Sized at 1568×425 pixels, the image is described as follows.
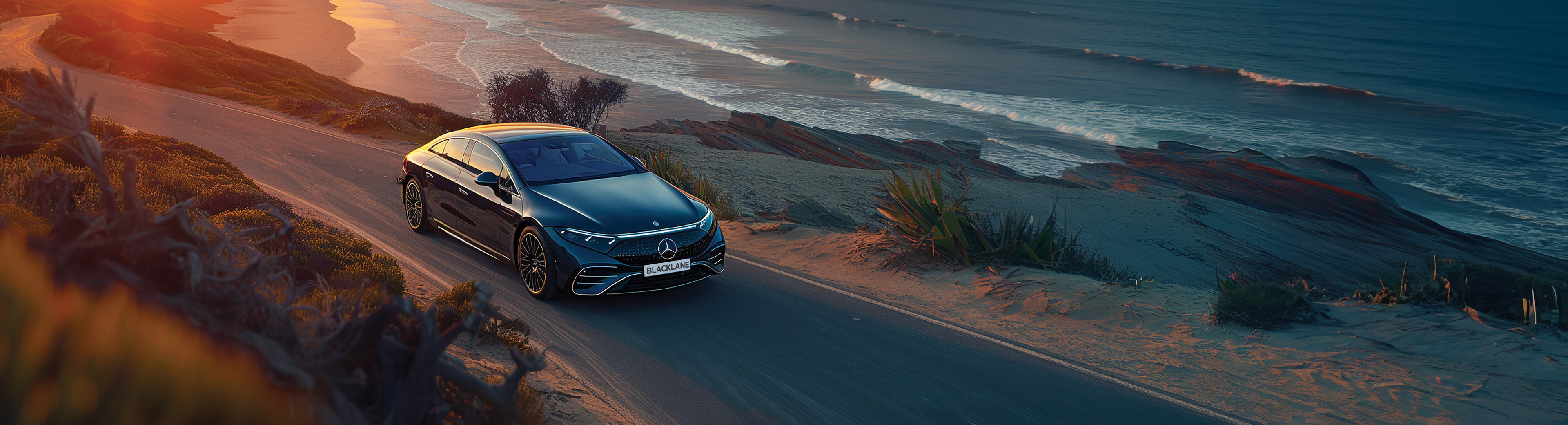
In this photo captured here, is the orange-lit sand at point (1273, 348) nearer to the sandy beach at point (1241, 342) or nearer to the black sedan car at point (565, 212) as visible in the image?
the sandy beach at point (1241, 342)

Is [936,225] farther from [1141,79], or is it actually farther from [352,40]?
[352,40]

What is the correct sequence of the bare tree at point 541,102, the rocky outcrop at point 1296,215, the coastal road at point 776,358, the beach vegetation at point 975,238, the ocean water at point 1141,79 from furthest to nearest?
the ocean water at point 1141,79
the bare tree at point 541,102
the rocky outcrop at point 1296,215
the beach vegetation at point 975,238
the coastal road at point 776,358

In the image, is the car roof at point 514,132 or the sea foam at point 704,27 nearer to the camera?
the car roof at point 514,132

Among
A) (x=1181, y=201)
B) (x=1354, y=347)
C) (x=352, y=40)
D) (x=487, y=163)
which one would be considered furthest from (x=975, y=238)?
(x=352, y=40)

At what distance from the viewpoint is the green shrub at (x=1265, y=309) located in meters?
7.36

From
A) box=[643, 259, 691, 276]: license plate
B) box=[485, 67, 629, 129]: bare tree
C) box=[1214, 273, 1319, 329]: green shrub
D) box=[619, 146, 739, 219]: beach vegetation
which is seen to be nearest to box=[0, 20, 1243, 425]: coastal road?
box=[643, 259, 691, 276]: license plate

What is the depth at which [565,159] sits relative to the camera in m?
8.41

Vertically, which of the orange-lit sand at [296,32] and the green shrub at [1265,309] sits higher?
the orange-lit sand at [296,32]

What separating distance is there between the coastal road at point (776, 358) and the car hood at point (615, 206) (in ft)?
2.68

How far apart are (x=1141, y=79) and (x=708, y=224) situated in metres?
54.8

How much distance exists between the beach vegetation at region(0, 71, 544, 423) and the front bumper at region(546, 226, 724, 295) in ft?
10.7

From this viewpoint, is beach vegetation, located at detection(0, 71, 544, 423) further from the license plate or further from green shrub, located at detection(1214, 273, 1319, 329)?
green shrub, located at detection(1214, 273, 1319, 329)

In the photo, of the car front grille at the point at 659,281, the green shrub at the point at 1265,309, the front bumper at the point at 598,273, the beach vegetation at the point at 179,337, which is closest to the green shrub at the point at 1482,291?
the green shrub at the point at 1265,309

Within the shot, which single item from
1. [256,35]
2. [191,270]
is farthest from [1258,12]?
[191,270]
